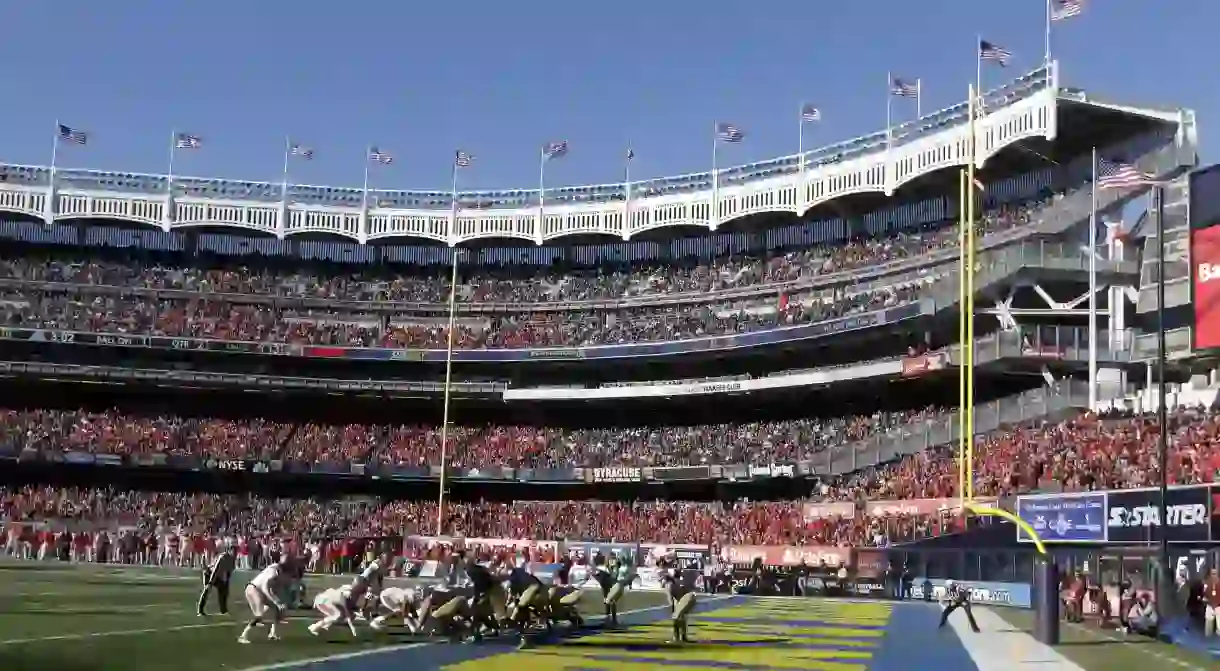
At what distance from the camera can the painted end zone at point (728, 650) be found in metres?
16.2

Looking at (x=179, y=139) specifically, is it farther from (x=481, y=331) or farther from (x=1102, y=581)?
(x=1102, y=581)

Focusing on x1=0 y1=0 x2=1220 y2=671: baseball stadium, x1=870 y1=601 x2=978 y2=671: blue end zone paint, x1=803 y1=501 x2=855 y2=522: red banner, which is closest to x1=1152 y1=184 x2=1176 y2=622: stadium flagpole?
x1=0 y1=0 x2=1220 y2=671: baseball stadium

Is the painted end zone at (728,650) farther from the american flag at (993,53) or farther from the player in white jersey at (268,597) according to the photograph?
the american flag at (993,53)

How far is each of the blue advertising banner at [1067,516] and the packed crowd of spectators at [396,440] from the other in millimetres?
21755

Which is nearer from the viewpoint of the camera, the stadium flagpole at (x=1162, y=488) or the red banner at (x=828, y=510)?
the stadium flagpole at (x=1162, y=488)

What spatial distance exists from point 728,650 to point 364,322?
48683 mm

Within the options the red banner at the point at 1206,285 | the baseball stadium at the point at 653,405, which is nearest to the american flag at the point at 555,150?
the baseball stadium at the point at 653,405

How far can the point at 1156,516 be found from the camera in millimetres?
27750

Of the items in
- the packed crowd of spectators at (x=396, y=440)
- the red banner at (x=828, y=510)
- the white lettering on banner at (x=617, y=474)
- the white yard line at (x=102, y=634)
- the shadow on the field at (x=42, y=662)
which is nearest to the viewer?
the shadow on the field at (x=42, y=662)

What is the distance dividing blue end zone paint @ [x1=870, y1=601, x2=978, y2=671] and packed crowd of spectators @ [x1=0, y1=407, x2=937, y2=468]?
2651cm

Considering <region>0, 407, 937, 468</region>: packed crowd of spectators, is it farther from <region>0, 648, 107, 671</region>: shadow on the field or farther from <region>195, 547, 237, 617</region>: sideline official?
<region>0, 648, 107, 671</region>: shadow on the field

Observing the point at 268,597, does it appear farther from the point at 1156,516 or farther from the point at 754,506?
the point at 754,506

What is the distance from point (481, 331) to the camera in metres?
64.4

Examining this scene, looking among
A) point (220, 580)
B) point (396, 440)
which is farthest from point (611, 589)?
point (396, 440)
